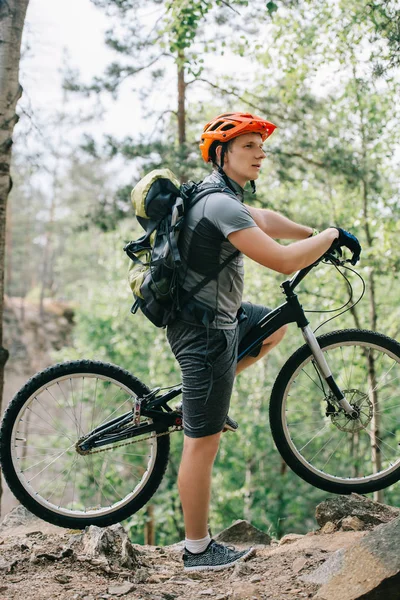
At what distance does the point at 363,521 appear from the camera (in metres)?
3.64

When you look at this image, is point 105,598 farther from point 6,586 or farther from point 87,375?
point 87,375

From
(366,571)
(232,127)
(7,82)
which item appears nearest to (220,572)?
(366,571)

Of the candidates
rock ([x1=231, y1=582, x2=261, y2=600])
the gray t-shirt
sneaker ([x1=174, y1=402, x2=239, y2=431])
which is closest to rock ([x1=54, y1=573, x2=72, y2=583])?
rock ([x1=231, y1=582, x2=261, y2=600])

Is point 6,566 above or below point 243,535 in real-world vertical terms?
above

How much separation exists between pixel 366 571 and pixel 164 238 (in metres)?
1.72

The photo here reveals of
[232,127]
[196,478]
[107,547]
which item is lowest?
[107,547]

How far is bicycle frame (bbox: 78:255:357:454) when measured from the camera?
11.0ft

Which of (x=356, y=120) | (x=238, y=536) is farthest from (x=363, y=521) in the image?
(x=356, y=120)

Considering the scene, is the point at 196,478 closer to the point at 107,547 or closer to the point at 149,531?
the point at 107,547

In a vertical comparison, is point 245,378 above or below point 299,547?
above

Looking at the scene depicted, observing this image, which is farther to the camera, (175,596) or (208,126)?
(208,126)

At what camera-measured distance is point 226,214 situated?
2.79m

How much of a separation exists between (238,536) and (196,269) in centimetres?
230

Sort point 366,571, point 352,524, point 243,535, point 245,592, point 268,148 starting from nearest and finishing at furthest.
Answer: point 366,571 < point 245,592 < point 352,524 < point 243,535 < point 268,148
